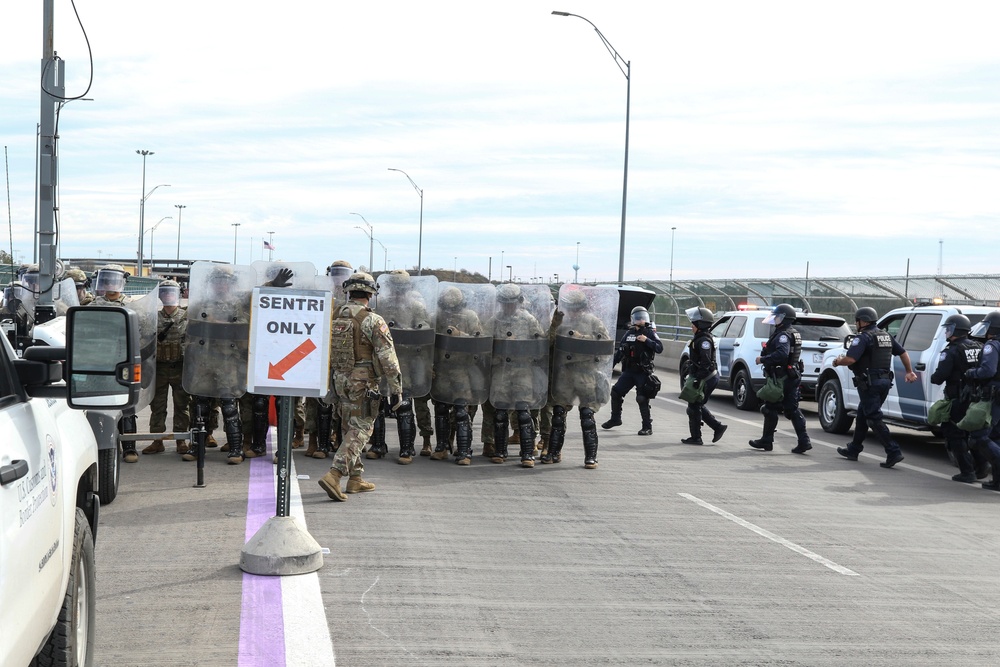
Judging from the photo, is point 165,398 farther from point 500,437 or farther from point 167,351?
point 500,437

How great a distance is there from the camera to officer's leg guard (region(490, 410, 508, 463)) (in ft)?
39.7

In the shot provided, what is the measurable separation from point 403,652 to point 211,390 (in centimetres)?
651

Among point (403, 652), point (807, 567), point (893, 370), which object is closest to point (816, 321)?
point (893, 370)

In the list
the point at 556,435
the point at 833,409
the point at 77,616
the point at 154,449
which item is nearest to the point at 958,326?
the point at 833,409

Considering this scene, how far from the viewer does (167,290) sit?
37.9 feet

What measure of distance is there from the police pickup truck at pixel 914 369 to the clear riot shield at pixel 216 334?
8616mm

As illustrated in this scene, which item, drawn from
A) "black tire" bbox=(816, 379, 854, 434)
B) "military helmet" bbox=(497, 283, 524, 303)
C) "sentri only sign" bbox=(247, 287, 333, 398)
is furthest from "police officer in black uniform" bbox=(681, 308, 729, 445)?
"sentri only sign" bbox=(247, 287, 333, 398)

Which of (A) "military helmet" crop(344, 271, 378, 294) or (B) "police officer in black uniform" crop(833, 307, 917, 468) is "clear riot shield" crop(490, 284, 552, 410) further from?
(B) "police officer in black uniform" crop(833, 307, 917, 468)

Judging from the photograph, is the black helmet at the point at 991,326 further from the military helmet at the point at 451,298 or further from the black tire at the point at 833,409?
the military helmet at the point at 451,298

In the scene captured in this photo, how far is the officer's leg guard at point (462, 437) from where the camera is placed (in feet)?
38.8

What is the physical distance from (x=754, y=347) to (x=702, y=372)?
5044mm

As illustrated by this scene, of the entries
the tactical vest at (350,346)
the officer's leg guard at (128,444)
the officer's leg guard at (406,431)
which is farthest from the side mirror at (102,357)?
the officer's leg guard at (406,431)

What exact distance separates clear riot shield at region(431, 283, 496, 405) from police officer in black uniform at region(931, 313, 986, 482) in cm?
532

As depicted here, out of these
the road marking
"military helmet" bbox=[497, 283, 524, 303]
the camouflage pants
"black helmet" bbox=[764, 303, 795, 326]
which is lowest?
the road marking
